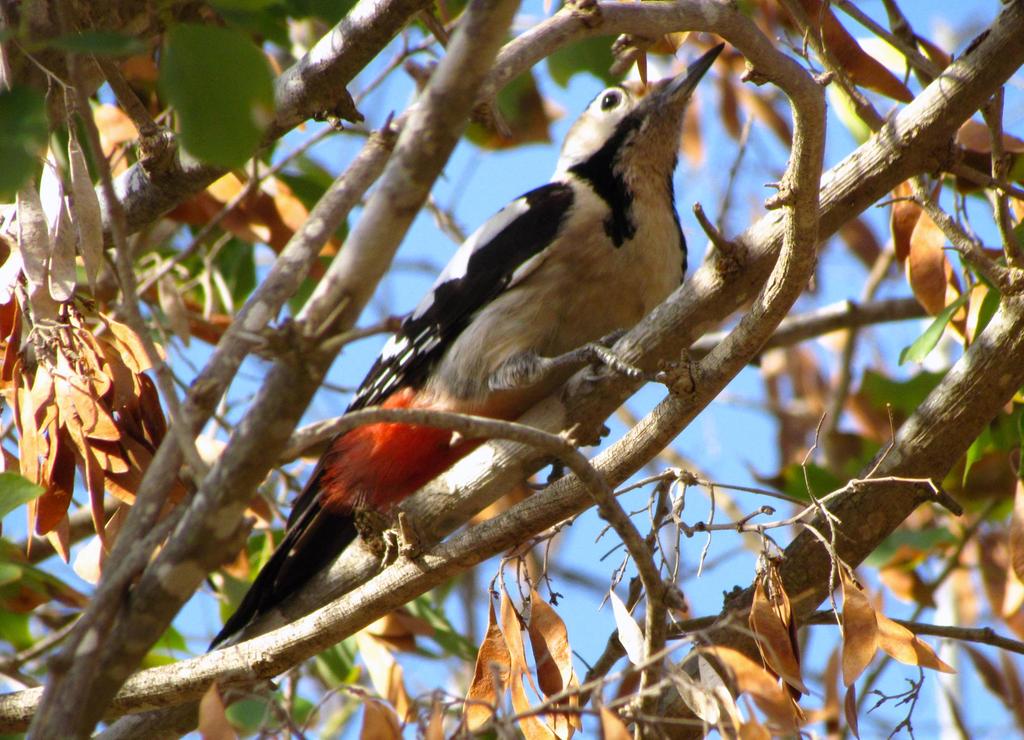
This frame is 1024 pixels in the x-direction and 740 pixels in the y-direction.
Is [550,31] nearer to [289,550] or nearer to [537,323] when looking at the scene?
[537,323]

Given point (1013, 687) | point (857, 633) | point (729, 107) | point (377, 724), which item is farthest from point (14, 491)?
point (729, 107)

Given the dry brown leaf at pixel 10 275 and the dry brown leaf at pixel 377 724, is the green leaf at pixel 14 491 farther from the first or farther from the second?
the dry brown leaf at pixel 377 724

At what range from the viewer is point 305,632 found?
219 cm

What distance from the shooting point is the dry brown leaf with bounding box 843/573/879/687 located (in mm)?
1848

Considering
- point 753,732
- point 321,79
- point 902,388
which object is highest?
point 321,79

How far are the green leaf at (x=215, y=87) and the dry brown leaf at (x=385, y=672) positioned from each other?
182 centimetres

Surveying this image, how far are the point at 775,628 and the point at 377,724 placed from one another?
658 mm

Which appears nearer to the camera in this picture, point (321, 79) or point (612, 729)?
point (612, 729)

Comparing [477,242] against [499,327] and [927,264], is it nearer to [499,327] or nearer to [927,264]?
[499,327]

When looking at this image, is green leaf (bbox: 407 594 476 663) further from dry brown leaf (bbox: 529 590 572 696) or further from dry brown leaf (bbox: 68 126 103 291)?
dry brown leaf (bbox: 68 126 103 291)

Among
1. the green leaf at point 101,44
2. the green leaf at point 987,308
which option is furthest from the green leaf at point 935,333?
the green leaf at point 101,44

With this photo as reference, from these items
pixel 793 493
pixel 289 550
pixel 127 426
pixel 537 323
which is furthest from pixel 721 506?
pixel 127 426

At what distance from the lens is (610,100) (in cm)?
388

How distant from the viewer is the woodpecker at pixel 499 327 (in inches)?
121
